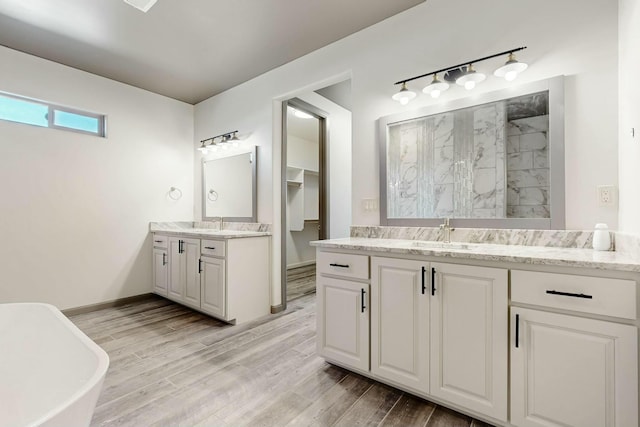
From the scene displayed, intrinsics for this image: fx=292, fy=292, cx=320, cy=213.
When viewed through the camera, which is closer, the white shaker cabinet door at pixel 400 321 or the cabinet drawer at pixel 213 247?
the white shaker cabinet door at pixel 400 321

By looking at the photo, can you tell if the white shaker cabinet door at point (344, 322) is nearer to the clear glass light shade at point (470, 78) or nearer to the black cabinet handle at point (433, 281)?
the black cabinet handle at point (433, 281)

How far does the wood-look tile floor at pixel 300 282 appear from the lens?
404 cm

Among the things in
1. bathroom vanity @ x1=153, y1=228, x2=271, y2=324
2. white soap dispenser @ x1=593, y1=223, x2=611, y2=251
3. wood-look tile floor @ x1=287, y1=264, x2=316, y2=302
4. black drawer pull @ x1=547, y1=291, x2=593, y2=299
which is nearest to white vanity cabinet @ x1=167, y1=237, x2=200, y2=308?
bathroom vanity @ x1=153, y1=228, x2=271, y2=324

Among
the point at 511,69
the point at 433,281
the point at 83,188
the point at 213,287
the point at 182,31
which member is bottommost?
the point at 213,287

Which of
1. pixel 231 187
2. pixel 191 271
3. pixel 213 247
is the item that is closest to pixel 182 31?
pixel 231 187

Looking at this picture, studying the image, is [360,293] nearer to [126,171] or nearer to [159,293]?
[159,293]

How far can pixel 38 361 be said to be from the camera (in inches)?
52.5

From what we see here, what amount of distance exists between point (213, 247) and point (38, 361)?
1.63 metres

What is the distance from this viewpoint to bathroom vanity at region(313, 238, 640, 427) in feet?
3.80

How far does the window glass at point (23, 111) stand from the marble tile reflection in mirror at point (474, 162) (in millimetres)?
3479

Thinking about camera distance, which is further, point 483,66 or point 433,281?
point 483,66

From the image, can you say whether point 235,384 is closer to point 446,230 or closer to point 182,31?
point 446,230

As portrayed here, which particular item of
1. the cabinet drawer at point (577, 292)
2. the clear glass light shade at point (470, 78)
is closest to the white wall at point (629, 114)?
the cabinet drawer at point (577, 292)

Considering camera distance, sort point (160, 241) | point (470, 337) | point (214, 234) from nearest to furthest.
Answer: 1. point (470, 337)
2. point (214, 234)
3. point (160, 241)
